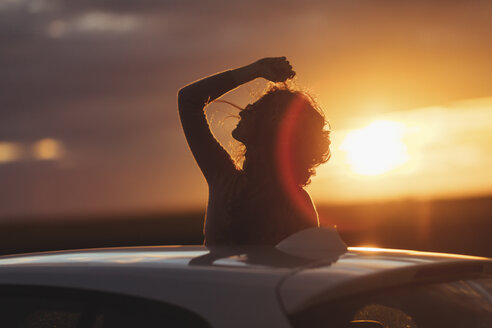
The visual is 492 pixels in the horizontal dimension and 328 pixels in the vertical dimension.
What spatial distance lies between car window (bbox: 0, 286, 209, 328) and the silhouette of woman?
4.04 ft

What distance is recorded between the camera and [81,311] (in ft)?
8.03

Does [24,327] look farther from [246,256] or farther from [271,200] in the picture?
[271,200]

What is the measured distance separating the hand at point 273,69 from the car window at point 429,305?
5.16ft

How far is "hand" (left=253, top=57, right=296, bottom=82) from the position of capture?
397cm

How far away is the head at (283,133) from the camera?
151 inches

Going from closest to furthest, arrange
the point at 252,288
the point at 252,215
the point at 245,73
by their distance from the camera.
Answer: the point at 252,288 < the point at 252,215 < the point at 245,73

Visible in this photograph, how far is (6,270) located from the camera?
2850 millimetres

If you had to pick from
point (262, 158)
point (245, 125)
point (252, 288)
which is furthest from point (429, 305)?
point (245, 125)

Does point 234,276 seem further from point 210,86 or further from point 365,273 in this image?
point 210,86

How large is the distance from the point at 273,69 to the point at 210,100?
46cm

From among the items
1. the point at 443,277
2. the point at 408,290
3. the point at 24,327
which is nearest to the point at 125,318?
the point at 24,327

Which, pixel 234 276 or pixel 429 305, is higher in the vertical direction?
pixel 234 276

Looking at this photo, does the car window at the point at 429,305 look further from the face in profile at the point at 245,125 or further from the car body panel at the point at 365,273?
the face in profile at the point at 245,125

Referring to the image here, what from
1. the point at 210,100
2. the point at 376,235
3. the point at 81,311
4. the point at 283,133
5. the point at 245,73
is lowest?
the point at 376,235
